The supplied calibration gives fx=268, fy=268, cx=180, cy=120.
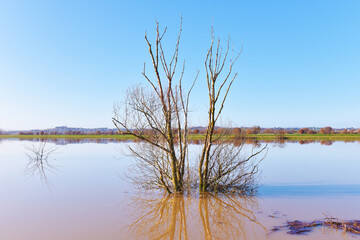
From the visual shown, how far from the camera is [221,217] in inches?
271

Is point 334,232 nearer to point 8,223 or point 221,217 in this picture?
point 221,217

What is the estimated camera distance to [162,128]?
874 centimetres

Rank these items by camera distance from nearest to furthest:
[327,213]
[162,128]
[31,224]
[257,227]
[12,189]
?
[257,227] → [31,224] → [327,213] → [162,128] → [12,189]

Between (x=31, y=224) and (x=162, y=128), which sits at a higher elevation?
(x=162, y=128)

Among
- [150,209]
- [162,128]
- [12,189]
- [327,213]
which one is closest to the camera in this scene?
[327,213]

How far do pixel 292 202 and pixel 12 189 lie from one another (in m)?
10.0

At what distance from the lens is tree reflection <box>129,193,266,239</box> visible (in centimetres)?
583

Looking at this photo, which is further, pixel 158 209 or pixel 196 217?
pixel 158 209

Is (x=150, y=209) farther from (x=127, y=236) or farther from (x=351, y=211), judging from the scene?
(x=351, y=211)

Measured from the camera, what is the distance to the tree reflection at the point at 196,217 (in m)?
5.83

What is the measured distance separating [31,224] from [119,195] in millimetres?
3114

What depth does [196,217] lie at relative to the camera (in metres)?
6.84

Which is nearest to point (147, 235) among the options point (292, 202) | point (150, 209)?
point (150, 209)

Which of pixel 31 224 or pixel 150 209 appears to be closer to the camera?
pixel 31 224
